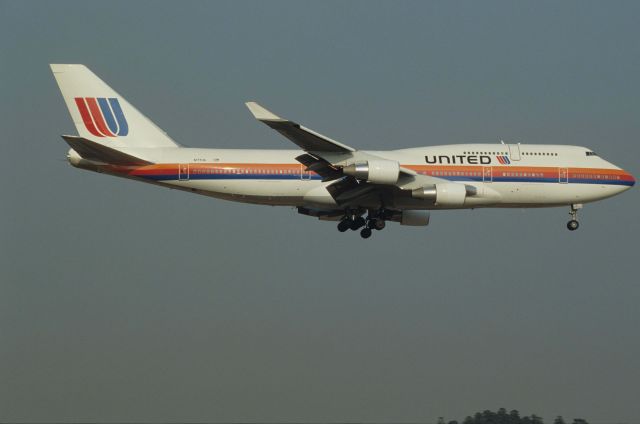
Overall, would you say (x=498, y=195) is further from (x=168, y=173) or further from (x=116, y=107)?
(x=116, y=107)

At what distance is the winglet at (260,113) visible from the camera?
44.8 meters

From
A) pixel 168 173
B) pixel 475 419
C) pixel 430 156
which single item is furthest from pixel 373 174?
pixel 475 419

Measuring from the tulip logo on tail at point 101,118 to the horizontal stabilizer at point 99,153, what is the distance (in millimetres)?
3471

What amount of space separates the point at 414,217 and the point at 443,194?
5.36 metres

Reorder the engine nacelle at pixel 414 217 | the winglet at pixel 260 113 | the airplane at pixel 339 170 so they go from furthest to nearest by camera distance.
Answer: the engine nacelle at pixel 414 217
the airplane at pixel 339 170
the winglet at pixel 260 113

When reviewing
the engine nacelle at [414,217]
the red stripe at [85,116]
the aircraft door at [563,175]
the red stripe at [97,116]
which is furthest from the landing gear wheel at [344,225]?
the red stripe at [85,116]

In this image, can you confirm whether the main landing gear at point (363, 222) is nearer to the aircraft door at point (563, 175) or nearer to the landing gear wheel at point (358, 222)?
the landing gear wheel at point (358, 222)

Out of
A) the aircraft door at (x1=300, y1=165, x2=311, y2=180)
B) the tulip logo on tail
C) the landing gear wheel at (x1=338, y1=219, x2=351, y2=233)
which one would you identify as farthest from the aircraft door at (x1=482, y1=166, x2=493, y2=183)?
the tulip logo on tail

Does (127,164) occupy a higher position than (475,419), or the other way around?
(127,164)

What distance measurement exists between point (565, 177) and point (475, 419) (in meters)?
20.6

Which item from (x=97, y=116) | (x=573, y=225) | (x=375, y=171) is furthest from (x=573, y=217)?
(x=97, y=116)

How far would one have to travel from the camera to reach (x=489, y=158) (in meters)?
52.9

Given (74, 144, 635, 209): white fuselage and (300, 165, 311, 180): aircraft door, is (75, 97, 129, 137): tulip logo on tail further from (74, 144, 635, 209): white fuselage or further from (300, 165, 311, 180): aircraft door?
(300, 165, 311, 180): aircraft door

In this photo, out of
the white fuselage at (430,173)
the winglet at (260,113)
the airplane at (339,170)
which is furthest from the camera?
the white fuselage at (430,173)
